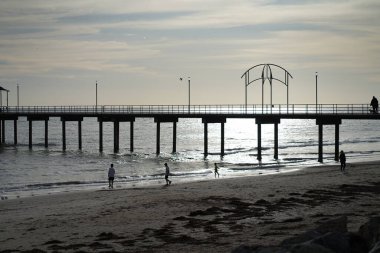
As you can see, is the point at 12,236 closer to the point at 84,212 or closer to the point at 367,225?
the point at 84,212

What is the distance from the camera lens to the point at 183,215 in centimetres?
1864

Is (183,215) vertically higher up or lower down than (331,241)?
lower down

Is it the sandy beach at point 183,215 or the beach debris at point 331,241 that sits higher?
the beach debris at point 331,241

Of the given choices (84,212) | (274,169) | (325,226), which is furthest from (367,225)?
(274,169)

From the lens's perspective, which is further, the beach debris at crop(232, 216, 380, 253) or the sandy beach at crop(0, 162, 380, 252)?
the sandy beach at crop(0, 162, 380, 252)

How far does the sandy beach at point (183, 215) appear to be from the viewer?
14953 millimetres

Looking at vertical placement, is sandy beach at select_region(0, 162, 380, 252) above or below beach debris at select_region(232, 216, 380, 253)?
below

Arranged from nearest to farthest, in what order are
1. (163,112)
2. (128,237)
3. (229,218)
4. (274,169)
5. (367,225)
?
(367,225)
(128,237)
(229,218)
(274,169)
(163,112)

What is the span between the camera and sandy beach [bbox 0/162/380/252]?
49.1ft

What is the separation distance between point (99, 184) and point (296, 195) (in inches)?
557

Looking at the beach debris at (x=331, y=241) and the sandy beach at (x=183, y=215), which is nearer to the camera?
the beach debris at (x=331, y=241)

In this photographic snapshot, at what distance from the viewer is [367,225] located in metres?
11.6

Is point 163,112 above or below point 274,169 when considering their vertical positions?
above

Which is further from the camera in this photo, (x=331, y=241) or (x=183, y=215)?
(x=183, y=215)
